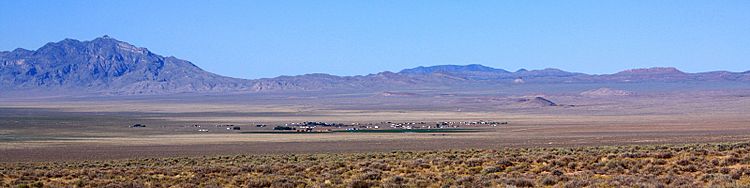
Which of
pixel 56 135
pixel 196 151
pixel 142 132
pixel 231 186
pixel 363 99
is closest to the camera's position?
pixel 231 186

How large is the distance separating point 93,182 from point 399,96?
16143 cm

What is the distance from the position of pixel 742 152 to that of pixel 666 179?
220 inches

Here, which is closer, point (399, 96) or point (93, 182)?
point (93, 182)

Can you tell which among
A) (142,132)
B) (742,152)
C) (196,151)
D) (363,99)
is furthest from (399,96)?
(742,152)

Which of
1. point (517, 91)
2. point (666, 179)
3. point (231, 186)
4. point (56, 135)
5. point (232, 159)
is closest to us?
point (666, 179)

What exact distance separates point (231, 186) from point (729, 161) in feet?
32.1

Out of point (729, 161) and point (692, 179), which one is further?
point (729, 161)

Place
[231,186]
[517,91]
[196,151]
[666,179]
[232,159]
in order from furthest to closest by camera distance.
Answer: [517,91] < [196,151] < [232,159] < [231,186] < [666,179]

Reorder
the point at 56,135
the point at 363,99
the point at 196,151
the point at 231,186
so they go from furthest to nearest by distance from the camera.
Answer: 1. the point at 363,99
2. the point at 56,135
3. the point at 196,151
4. the point at 231,186

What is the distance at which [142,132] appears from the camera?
64.2 m

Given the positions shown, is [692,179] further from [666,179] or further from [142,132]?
[142,132]

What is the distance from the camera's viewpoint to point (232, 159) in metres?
31.9

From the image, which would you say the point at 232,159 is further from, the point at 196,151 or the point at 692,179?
the point at 692,179

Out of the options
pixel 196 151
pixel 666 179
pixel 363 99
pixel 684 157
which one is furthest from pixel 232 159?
pixel 363 99
